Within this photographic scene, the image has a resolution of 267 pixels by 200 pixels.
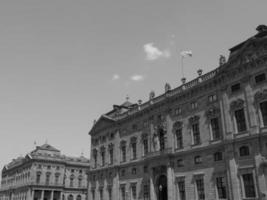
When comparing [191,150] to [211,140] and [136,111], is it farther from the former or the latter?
[136,111]

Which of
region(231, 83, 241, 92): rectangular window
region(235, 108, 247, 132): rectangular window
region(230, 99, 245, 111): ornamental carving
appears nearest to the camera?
region(235, 108, 247, 132): rectangular window

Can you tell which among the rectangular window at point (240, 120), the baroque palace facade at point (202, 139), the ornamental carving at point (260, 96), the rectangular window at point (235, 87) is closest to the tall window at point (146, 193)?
the baroque palace facade at point (202, 139)

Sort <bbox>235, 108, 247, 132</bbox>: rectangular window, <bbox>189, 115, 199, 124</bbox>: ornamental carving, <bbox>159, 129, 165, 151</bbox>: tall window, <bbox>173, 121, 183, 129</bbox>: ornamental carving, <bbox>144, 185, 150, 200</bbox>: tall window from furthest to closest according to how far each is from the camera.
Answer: <bbox>144, 185, 150, 200</bbox>: tall window
<bbox>159, 129, 165, 151</bbox>: tall window
<bbox>173, 121, 183, 129</bbox>: ornamental carving
<bbox>189, 115, 199, 124</bbox>: ornamental carving
<bbox>235, 108, 247, 132</bbox>: rectangular window

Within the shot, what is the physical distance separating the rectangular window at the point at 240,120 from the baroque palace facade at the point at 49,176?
195 feet

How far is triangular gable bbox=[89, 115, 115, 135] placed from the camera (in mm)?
60441

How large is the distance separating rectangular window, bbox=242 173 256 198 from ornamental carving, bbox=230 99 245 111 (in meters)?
8.11

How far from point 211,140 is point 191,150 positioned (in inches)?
136

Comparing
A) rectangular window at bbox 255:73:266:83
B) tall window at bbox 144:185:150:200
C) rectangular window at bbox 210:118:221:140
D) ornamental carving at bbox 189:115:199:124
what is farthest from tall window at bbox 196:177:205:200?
rectangular window at bbox 255:73:266:83

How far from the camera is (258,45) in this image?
35656 millimetres

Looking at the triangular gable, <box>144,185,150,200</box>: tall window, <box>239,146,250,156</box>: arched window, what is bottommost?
<box>144,185,150,200</box>: tall window

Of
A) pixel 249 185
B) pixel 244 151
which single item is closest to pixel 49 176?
pixel 244 151

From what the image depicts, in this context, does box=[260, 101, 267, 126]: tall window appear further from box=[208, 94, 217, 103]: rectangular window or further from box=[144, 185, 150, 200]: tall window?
box=[144, 185, 150, 200]: tall window

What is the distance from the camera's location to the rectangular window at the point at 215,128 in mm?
39031

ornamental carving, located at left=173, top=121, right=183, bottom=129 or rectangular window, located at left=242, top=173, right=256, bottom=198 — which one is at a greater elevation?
ornamental carving, located at left=173, top=121, right=183, bottom=129
